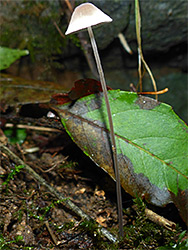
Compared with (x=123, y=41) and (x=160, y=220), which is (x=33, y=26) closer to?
(x=123, y=41)

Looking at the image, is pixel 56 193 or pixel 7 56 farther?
→ pixel 7 56

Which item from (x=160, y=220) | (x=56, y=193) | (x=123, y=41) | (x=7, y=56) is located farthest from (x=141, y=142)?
(x=123, y=41)

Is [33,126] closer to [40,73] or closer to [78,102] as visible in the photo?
[78,102]

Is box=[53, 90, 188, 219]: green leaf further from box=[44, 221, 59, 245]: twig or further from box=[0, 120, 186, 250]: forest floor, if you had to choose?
box=[44, 221, 59, 245]: twig

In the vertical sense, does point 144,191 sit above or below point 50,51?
below

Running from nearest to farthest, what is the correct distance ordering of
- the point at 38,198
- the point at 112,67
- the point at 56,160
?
the point at 38,198 → the point at 56,160 → the point at 112,67

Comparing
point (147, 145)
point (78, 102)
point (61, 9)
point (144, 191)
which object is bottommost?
point (144, 191)

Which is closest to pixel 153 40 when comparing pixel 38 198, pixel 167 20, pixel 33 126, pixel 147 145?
pixel 167 20
